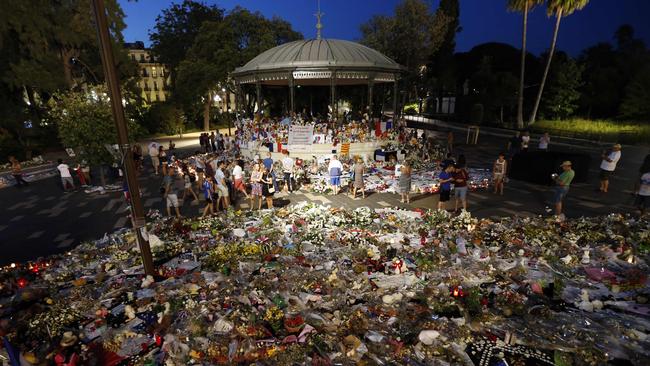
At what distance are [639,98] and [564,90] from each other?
5.66m

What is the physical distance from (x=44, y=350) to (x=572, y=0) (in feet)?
119

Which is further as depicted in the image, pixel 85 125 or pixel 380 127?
pixel 380 127

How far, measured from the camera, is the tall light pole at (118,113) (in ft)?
17.4

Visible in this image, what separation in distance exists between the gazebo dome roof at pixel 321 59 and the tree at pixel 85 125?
8556 mm

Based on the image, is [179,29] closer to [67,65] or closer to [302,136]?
[67,65]

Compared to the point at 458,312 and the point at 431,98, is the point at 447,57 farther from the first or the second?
the point at 458,312

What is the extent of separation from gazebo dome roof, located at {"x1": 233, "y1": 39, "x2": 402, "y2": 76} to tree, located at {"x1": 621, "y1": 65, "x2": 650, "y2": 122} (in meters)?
22.6

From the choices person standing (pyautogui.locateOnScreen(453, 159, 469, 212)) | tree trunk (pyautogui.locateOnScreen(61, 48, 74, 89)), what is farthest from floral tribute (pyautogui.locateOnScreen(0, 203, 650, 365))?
tree trunk (pyautogui.locateOnScreen(61, 48, 74, 89))

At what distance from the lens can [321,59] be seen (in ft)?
64.4

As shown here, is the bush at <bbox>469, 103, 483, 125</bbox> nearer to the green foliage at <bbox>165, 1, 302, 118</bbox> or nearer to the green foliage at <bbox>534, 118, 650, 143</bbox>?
the green foliage at <bbox>534, 118, 650, 143</bbox>

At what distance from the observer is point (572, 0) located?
88.0 ft

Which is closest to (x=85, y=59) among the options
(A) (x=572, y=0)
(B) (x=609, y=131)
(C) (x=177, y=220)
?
(C) (x=177, y=220)

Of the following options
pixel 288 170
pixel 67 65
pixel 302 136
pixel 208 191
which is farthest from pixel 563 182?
pixel 67 65

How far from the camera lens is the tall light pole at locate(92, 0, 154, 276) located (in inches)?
208
